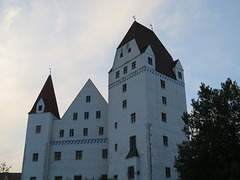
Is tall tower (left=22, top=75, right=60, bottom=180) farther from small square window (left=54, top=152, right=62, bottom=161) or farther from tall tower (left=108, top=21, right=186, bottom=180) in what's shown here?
tall tower (left=108, top=21, right=186, bottom=180)

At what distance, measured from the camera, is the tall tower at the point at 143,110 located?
28.3m

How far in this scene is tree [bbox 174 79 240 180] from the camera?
61.0 feet

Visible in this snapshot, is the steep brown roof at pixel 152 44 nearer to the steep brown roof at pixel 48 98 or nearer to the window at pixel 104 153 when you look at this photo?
the window at pixel 104 153

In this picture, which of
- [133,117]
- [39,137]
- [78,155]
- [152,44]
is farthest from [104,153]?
[152,44]

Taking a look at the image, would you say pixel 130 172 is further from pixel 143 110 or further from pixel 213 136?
pixel 213 136

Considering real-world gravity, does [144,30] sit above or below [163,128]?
above

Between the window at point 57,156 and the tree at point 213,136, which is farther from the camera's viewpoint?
the window at point 57,156

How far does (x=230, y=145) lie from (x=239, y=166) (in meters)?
1.52

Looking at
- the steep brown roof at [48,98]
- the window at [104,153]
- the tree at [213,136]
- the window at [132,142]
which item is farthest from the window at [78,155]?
the tree at [213,136]

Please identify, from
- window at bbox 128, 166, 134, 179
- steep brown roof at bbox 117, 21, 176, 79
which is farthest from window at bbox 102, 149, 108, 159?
steep brown roof at bbox 117, 21, 176, 79

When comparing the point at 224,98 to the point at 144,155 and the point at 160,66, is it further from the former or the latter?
the point at 160,66

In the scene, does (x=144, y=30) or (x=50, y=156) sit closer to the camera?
(x=50, y=156)

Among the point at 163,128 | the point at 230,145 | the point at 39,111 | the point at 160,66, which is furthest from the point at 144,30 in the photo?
the point at 230,145

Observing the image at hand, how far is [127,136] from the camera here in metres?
30.5
